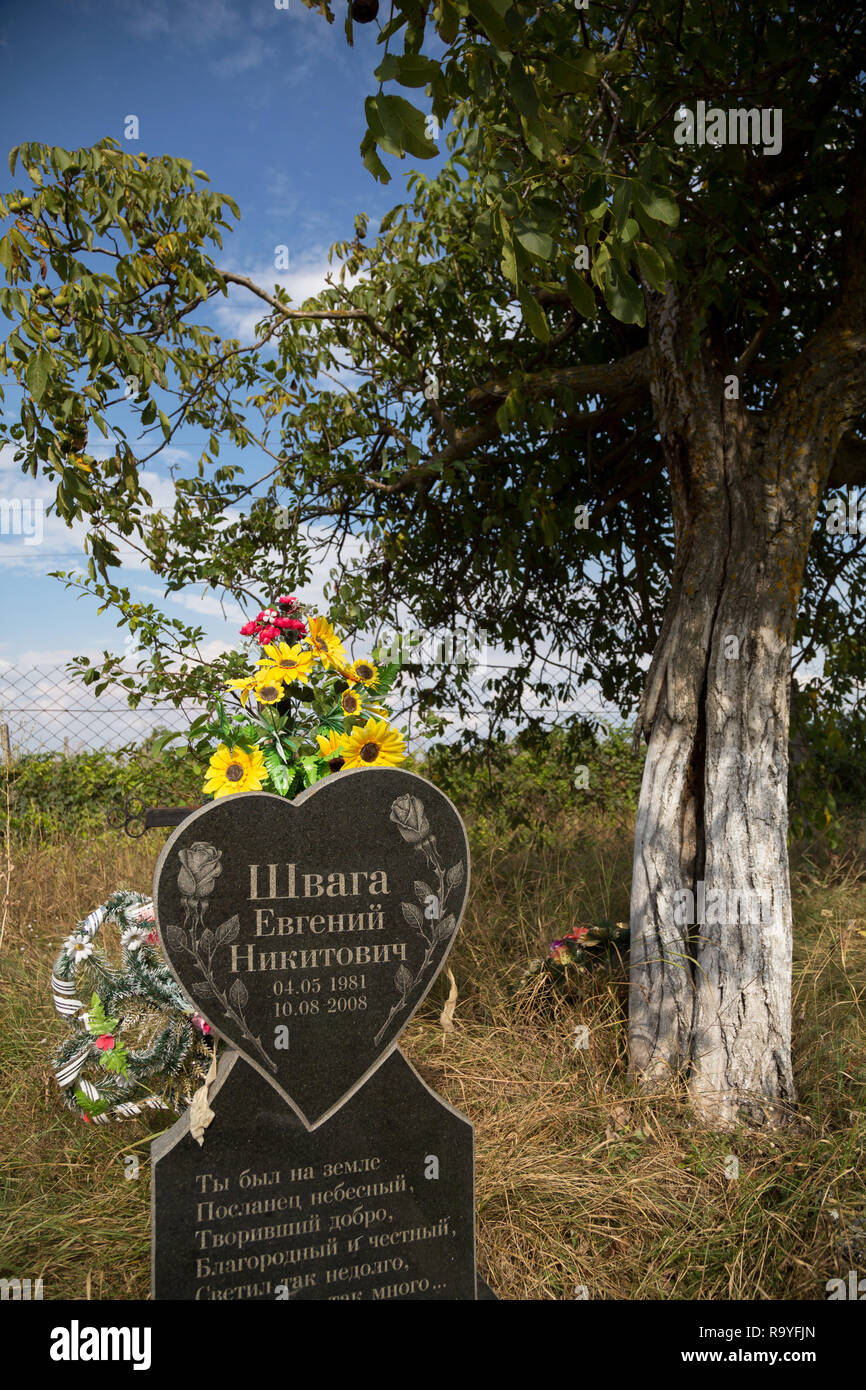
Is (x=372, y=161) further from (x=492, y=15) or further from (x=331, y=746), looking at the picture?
(x=331, y=746)

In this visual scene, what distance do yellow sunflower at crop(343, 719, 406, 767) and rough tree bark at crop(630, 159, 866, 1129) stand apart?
1.21 meters

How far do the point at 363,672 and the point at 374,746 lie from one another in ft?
1.04

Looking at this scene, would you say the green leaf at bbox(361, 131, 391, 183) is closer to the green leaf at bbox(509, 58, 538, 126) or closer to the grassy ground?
the green leaf at bbox(509, 58, 538, 126)

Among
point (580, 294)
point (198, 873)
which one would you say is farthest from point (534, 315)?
point (198, 873)

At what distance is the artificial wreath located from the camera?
129 inches

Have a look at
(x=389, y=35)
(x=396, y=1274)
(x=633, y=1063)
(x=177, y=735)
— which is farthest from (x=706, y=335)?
(x=396, y=1274)

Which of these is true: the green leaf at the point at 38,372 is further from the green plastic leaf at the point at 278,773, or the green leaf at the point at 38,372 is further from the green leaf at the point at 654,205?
the green leaf at the point at 654,205

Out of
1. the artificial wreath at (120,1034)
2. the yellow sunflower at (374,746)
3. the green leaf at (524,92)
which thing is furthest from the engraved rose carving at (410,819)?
the green leaf at (524,92)

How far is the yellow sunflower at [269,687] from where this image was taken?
287 cm

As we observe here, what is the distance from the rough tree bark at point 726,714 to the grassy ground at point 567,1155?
0.21 metres

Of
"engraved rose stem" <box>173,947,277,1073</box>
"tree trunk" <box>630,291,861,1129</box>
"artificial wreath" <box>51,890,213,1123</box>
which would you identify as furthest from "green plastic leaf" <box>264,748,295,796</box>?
"tree trunk" <box>630,291,861,1129</box>

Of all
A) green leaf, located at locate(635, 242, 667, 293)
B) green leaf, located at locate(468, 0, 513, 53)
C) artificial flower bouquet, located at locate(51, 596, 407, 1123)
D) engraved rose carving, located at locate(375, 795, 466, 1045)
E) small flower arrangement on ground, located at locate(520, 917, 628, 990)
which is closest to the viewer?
green leaf, located at locate(468, 0, 513, 53)

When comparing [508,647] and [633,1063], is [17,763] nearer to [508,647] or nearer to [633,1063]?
[508,647]

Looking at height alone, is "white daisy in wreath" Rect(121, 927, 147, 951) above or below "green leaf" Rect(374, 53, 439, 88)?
below
